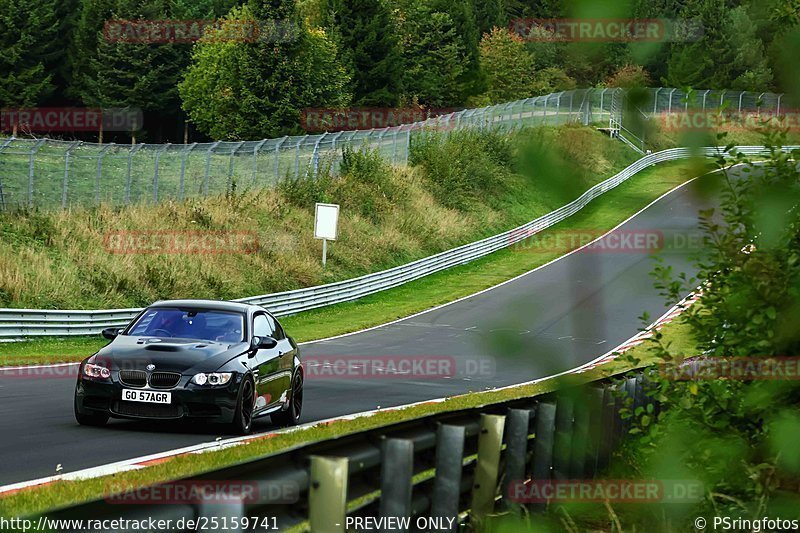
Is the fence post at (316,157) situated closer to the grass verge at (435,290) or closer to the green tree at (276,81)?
the grass verge at (435,290)

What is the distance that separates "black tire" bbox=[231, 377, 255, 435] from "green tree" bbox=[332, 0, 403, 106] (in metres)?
85.3

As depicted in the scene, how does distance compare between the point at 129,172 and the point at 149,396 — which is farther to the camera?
the point at 129,172

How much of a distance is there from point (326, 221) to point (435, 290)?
5.23 meters

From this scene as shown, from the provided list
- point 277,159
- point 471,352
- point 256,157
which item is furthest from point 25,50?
point 471,352

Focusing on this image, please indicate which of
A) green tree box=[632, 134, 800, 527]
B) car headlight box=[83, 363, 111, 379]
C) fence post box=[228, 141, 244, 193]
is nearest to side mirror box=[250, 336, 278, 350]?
car headlight box=[83, 363, 111, 379]

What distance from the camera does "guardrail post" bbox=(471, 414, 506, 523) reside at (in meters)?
6.58

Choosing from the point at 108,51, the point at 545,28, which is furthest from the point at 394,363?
the point at 108,51

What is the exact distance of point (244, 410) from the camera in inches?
531

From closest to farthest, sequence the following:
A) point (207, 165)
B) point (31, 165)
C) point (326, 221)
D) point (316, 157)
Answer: point (31, 165) → point (207, 165) → point (326, 221) → point (316, 157)

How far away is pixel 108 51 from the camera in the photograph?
9575cm

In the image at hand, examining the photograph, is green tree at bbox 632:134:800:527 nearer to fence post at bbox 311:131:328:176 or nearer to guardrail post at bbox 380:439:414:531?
guardrail post at bbox 380:439:414:531

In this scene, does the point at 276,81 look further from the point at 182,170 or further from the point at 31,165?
the point at 31,165

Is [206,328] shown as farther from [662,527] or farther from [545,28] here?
[545,28]

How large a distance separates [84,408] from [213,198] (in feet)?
96.0
